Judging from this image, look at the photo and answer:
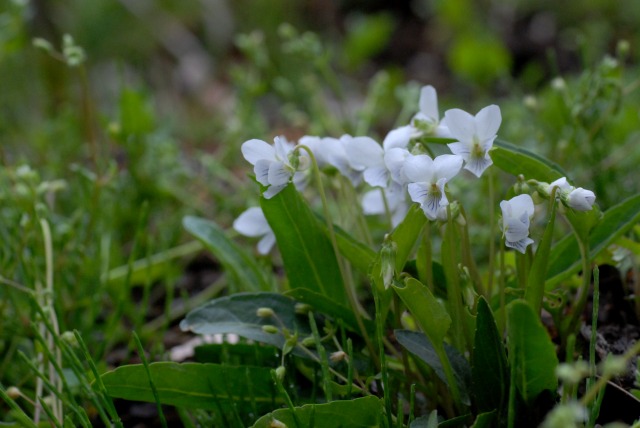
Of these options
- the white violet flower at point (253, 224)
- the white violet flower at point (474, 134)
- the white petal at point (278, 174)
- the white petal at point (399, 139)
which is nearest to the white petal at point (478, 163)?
the white violet flower at point (474, 134)

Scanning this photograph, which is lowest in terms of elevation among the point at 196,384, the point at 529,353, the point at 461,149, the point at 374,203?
the point at 196,384

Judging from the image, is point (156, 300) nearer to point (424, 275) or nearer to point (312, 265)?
point (312, 265)

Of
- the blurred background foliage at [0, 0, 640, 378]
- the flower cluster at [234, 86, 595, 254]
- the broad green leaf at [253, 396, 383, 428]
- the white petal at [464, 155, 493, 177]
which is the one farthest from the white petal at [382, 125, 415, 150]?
the blurred background foliage at [0, 0, 640, 378]

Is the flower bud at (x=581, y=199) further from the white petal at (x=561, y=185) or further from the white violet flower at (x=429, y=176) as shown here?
the white violet flower at (x=429, y=176)

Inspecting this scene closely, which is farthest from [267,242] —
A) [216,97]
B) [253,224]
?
[216,97]

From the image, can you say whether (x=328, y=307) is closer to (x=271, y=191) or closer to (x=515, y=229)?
(x=271, y=191)

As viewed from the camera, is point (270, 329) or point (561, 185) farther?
point (270, 329)
